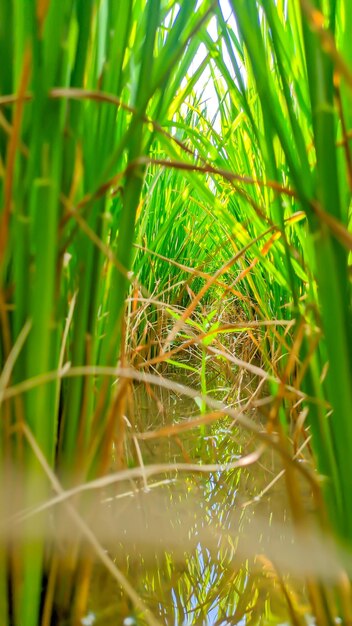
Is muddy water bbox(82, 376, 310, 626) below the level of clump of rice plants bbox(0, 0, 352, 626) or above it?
below

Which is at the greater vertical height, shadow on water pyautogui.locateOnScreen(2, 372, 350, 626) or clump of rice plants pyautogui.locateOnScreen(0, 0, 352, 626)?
clump of rice plants pyautogui.locateOnScreen(0, 0, 352, 626)

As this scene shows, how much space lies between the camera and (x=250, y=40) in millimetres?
361

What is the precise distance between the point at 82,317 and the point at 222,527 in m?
0.29

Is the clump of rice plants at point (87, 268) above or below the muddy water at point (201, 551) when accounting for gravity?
above

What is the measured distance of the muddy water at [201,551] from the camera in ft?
1.37

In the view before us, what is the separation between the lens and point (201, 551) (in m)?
0.51

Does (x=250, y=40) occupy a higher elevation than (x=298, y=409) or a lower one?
higher

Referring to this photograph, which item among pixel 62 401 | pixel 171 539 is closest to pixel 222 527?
pixel 171 539

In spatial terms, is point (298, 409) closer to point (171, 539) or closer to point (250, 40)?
point (171, 539)

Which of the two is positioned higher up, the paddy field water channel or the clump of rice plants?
the clump of rice plants

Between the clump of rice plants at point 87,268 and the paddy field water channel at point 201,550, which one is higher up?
the clump of rice plants at point 87,268

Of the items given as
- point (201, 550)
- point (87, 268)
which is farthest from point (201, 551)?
point (87, 268)

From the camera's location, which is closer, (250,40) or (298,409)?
(250,40)

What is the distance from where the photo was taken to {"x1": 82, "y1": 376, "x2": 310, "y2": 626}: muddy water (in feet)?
1.37
